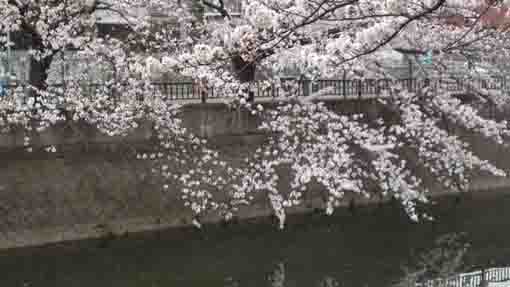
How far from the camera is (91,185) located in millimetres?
12438

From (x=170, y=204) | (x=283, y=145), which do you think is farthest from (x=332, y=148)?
(x=170, y=204)

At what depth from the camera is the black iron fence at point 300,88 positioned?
1167 cm

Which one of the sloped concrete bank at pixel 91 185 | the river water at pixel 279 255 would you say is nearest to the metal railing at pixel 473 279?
the river water at pixel 279 255

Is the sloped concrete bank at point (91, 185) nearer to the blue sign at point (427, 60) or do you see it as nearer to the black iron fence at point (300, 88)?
the black iron fence at point (300, 88)

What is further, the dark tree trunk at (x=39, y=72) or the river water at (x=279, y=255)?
the dark tree trunk at (x=39, y=72)

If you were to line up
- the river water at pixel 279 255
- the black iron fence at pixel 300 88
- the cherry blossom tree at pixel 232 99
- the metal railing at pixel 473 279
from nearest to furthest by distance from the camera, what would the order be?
1. the metal railing at pixel 473 279
2. the river water at pixel 279 255
3. the cherry blossom tree at pixel 232 99
4. the black iron fence at pixel 300 88

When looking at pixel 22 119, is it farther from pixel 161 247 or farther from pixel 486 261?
pixel 486 261

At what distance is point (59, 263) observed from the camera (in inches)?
438

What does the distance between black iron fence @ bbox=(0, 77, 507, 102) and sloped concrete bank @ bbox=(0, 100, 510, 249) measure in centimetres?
58

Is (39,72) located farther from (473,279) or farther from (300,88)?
(473,279)

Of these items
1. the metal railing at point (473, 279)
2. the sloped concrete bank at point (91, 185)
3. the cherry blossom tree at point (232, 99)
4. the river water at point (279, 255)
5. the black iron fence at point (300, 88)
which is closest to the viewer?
the metal railing at point (473, 279)

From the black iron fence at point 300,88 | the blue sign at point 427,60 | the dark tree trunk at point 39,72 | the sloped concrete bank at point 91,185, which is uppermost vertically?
the blue sign at point 427,60

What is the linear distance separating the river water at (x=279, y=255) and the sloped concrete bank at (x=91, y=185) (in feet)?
0.89

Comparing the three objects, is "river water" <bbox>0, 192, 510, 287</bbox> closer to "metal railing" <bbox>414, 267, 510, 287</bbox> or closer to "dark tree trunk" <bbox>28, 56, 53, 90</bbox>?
"metal railing" <bbox>414, 267, 510, 287</bbox>
